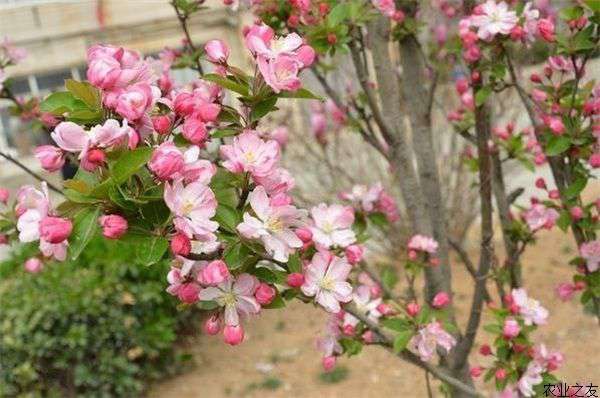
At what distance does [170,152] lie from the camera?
917 mm

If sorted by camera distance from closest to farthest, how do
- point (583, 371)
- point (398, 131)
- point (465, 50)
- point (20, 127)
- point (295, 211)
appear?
point (295, 211) < point (465, 50) < point (398, 131) < point (583, 371) < point (20, 127)

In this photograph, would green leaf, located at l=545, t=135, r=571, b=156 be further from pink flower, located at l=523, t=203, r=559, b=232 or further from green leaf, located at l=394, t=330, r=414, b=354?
green leaf, located at l=394, t=330, r=414, b=354

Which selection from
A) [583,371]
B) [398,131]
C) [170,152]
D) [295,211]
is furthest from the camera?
[583,371]

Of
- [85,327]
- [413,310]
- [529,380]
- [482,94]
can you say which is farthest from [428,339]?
[85,327]

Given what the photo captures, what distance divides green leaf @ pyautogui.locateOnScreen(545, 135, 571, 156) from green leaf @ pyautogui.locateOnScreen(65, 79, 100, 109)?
1.22 m

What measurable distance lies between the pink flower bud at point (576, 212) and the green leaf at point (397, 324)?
63 centimetres

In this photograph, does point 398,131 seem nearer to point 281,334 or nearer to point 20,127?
point 281,334

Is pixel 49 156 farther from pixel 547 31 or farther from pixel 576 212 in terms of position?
pixel 576 212

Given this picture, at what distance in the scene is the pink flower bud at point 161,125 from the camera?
99 centimetres

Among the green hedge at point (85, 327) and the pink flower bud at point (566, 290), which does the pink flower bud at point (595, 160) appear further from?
the green hedge at point (85, 327)

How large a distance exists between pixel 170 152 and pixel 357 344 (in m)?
0.99

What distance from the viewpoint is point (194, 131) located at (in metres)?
1.01

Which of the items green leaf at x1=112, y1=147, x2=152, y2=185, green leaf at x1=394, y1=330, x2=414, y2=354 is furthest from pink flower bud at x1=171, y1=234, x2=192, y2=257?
green leaf at x1=394, y1=330, x2=414, y2=354

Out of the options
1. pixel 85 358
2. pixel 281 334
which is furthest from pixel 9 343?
pixel 281 334
